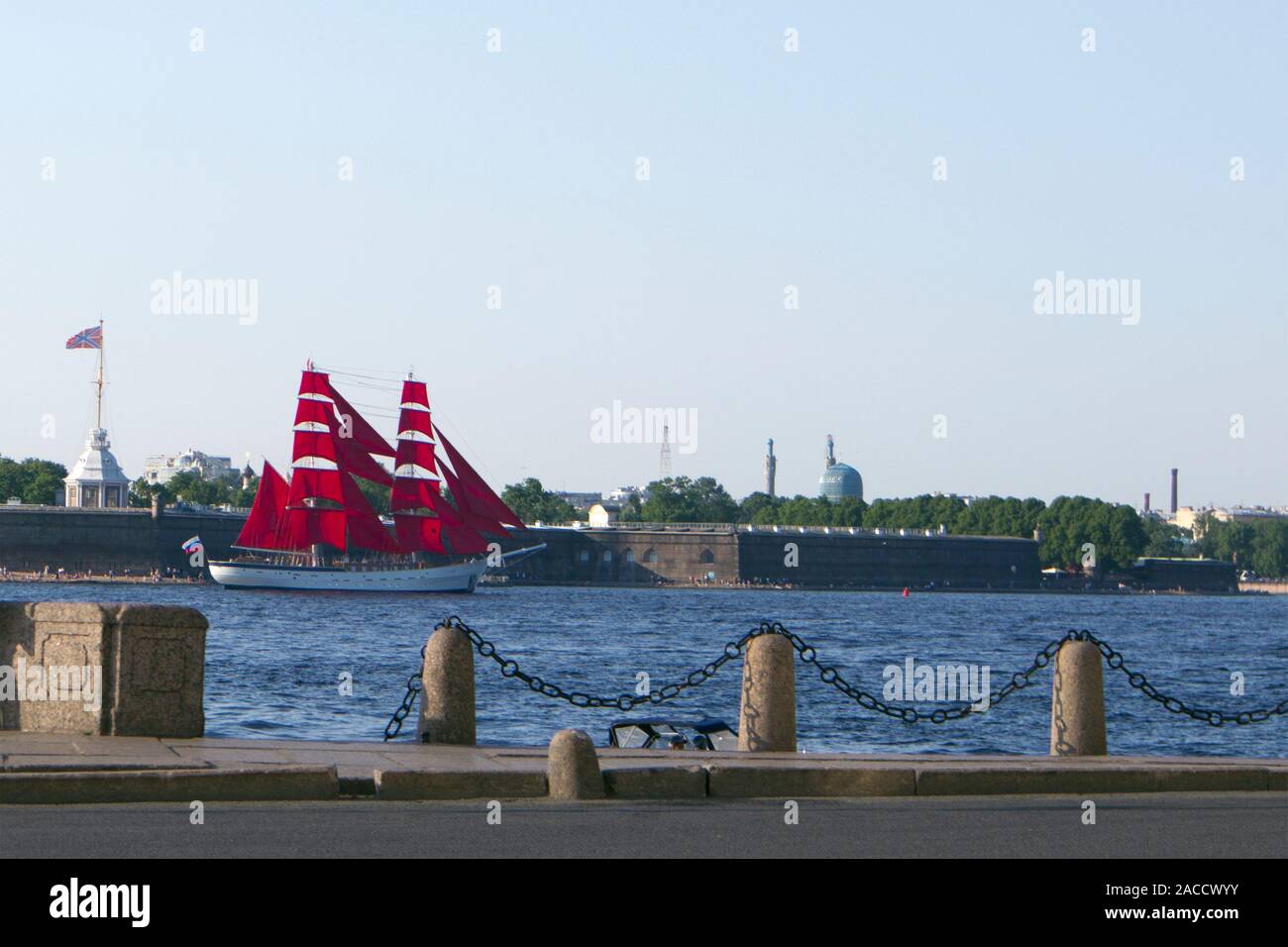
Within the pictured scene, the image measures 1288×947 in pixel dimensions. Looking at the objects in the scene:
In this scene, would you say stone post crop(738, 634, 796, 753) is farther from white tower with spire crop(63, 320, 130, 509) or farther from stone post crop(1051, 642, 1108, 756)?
white tower with spire crop(63, 320, 130, 509)

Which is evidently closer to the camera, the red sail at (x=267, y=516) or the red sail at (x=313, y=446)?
the red sail at (x=267, y=516)

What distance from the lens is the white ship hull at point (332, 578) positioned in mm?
90812

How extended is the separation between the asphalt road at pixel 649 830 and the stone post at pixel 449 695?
1887mm

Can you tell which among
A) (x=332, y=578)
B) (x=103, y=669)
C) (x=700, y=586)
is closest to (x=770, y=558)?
(x=700, y=586)

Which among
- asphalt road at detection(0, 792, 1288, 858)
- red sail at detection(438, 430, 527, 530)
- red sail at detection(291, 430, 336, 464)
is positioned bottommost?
asphalt road at detection(0, 792, 1288, 858)

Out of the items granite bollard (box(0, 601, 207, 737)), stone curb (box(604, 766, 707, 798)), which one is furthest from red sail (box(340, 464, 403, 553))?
stone curb (box(604, 766, 707, 798))

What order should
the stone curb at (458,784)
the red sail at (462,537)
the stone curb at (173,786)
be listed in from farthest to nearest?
1. the red sail at (462,537)
2. the stone curb at (458,784)
3. the stone curb at (173,786)

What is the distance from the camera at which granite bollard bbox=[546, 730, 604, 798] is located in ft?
A: 30.1

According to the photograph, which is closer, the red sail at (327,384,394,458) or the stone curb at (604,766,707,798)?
the stone curb at (604,766,707,798)

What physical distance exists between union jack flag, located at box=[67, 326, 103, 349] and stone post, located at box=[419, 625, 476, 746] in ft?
270

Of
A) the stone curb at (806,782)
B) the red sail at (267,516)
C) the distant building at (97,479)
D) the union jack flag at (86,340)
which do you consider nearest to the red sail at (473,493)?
the red sail at (267,516)

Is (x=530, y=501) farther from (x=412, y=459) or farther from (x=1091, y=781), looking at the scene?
(x=1091, y=781)

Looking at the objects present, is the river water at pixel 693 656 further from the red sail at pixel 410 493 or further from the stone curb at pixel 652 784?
the stone curb at pixel 652 784

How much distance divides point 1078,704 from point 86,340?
84.1 metres
